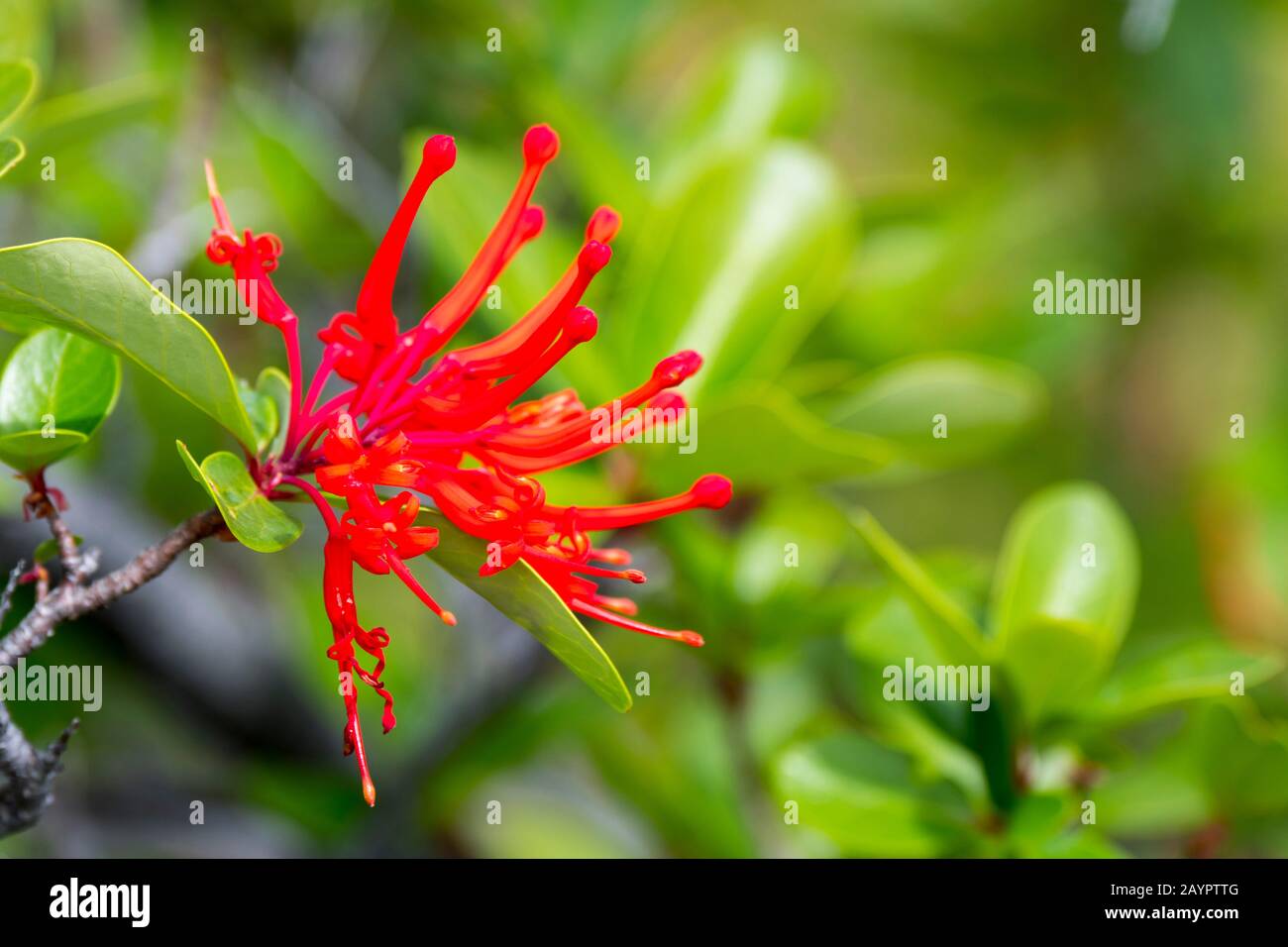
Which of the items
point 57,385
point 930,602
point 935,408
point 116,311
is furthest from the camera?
point 935,408

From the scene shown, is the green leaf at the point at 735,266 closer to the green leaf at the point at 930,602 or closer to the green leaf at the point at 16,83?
the green leaf at the point at 930,602

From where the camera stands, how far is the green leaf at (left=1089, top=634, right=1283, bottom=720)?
1202 mm

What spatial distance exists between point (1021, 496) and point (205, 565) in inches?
82.3

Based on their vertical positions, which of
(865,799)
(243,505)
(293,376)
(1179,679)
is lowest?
(865,799)

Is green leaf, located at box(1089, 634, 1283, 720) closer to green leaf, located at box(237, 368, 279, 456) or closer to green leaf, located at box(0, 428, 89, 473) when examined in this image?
green leaf, located at box(237, 368, 279, 456)

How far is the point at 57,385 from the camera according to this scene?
→ 92 cm

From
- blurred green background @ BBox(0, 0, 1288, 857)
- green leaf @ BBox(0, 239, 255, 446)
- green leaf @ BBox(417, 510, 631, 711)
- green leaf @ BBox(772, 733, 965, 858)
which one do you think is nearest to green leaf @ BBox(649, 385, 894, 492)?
blurred green background @ BBox(0, 0, 1288, 857)

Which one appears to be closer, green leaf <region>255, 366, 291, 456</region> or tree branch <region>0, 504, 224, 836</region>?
tree branch <region>0, 504, 224, 836</region>

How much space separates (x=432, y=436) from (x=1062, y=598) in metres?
0.75

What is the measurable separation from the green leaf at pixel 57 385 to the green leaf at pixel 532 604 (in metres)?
0.28

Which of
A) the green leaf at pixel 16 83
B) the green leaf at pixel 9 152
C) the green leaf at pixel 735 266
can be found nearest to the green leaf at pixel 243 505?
the green leaf at pixel 9 152

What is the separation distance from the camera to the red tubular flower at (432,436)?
84 cm

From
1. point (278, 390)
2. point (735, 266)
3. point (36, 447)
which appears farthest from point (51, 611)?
point (735, 266)

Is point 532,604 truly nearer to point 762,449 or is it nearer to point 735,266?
point 762,449
